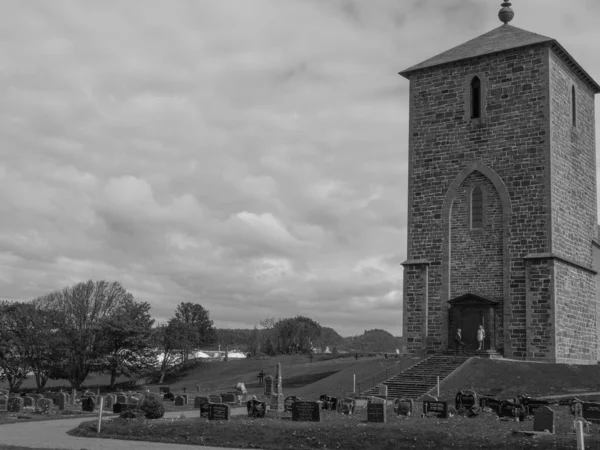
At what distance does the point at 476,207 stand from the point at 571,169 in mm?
5974

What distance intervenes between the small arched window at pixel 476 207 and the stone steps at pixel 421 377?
7.79m

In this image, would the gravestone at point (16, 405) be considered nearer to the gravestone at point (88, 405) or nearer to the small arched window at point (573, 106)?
the gravestone at point (88, 405)

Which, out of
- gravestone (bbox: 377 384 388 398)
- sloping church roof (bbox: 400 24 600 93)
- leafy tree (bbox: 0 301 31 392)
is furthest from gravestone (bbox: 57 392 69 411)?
leafy tree (bbox: 0 301 31 392)

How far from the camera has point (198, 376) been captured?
261 feet

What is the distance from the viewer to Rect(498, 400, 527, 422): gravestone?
24.6 meters

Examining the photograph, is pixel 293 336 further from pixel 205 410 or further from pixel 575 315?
pixel 205 410

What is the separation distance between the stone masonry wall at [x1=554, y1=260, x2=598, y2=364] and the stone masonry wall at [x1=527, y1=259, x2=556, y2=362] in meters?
0.41

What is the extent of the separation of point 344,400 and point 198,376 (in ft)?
174

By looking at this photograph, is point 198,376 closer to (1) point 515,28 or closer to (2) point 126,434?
(1) point 515,28

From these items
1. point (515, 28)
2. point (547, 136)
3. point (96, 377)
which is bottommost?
point (96, 377)

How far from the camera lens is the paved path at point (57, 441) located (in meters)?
21.1

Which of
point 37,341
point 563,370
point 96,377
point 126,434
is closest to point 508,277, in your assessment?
point 563,370

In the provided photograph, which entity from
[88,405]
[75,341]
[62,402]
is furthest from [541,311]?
[75,341]

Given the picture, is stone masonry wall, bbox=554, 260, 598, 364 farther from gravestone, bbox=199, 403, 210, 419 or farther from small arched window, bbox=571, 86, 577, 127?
gravestone, bbox=199, 403, 210, 419
